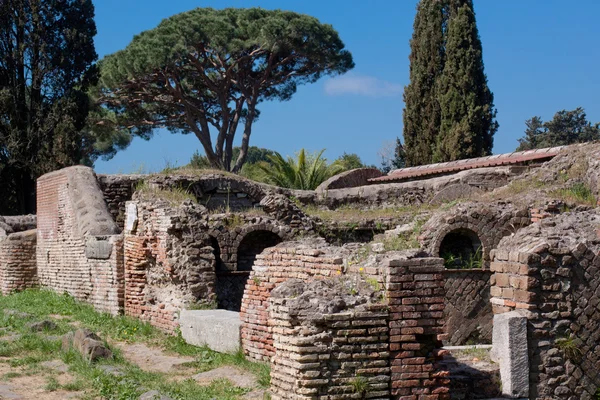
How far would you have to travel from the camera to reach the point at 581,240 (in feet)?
22.8

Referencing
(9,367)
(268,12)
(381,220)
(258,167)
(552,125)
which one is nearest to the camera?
(9,367)

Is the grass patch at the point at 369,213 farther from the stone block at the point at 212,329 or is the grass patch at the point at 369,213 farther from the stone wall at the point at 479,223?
the stone block at the point at 212,329

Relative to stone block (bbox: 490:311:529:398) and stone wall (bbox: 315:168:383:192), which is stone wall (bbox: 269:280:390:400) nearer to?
stone block (bbox: 490:311:529:398)

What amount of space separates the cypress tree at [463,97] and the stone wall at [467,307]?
1408 centimetres

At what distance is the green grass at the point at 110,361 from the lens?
21.9 feet

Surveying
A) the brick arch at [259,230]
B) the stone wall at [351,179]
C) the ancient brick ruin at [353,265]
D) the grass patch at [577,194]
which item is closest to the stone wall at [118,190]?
the ancient brick ruin at [353,265]

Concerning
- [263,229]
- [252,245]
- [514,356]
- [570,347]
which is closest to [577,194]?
[263,229]

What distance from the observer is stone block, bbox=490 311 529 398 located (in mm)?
6480

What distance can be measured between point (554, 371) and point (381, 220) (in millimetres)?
6666

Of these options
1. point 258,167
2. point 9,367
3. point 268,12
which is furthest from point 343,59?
point 9,367

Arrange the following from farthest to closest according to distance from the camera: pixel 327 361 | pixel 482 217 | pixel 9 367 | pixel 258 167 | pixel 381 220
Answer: pixel 258 167 < pixel 381 220 < pixel 482 217 < pixel 9 367 < pixel 327 361

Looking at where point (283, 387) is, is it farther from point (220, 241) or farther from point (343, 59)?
point (343, 59)

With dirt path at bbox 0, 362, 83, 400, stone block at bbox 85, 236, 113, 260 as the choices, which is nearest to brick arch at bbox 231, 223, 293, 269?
stone block at bbox 85, 236, 113, 260

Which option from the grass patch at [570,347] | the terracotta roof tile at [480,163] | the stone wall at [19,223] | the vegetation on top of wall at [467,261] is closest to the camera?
the grass patch at [570,347]
